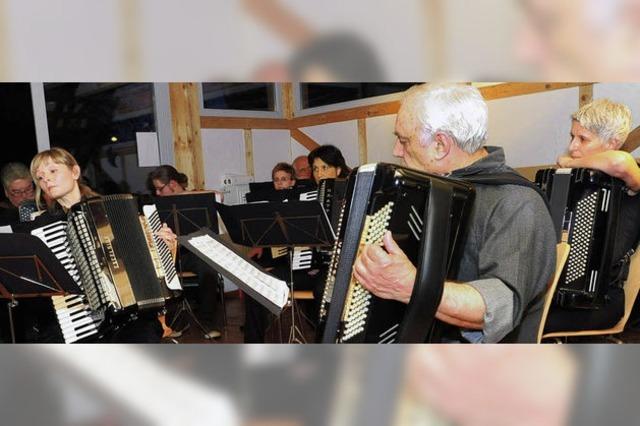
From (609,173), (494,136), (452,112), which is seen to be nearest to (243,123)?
(494,136)

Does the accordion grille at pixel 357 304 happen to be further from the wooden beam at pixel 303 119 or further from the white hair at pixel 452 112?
the wooden beam at pixel 303 119

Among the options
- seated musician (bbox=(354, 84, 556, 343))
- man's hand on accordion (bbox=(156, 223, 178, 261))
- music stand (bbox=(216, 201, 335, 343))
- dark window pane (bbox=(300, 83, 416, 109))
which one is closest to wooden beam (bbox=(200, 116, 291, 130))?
dark window pane (bbox=(300, 83, 416, 109))

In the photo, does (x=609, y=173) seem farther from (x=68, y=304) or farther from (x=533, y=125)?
(x=68, y=304)

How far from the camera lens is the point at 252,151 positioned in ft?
21.0

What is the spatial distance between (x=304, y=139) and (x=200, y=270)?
8.90ft

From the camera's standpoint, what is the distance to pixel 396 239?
1.24m

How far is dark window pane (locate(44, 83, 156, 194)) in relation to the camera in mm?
5473

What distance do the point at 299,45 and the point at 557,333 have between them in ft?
7.86

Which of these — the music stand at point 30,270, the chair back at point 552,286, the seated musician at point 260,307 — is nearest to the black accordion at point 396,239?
the chair back at point 552,286

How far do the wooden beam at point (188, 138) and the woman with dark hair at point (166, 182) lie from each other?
0.98 meters

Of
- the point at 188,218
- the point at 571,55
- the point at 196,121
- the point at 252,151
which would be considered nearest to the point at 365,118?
the point at 252,151

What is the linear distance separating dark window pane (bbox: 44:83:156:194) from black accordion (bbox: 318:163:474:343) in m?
5.04

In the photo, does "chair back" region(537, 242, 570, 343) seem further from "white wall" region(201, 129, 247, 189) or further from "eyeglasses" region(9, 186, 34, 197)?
"white wall" region(201, 129, 247, 189)

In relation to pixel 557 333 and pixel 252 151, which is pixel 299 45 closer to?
pixel 557 333
